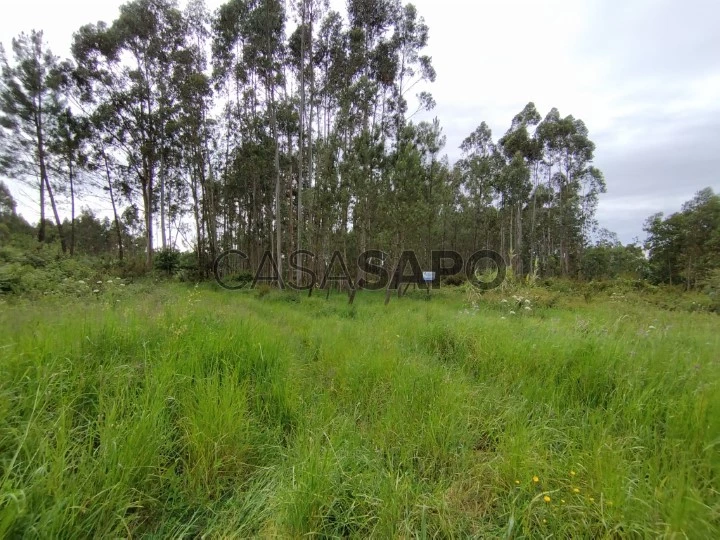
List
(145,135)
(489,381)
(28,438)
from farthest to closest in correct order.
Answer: (145,135), (489,381), (28,438)

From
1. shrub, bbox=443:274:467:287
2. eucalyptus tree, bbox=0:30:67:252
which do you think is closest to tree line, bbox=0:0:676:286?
eucalyptus tree, bbox=0:30:67:252

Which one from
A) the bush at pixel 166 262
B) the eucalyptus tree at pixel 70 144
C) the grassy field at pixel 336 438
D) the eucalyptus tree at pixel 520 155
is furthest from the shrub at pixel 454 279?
the eucalyptus tree at pixel 70 144

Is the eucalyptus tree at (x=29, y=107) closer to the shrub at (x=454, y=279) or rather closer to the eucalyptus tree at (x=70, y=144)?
the eucalyptus tree at (x=70, y=144)

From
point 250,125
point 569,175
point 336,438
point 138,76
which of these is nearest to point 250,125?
point 250,125

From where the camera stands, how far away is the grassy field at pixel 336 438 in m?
1.24

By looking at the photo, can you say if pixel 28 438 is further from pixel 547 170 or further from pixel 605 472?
pixel 547 170

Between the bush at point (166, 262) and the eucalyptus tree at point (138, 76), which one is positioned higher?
the eucalyptus tree at point (138, 76)

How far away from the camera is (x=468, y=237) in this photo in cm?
2933

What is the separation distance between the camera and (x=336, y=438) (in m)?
1.81

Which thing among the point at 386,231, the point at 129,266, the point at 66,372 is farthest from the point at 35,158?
the point at 66,372

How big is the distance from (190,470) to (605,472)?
2248 mm

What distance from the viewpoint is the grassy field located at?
4.06 ft

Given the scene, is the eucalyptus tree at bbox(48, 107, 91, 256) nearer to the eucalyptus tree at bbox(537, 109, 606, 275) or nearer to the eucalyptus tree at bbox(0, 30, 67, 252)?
the eucalyptus tree at bbox(0, 30, 67, 252)

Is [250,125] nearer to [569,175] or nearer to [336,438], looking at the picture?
[336,438]
